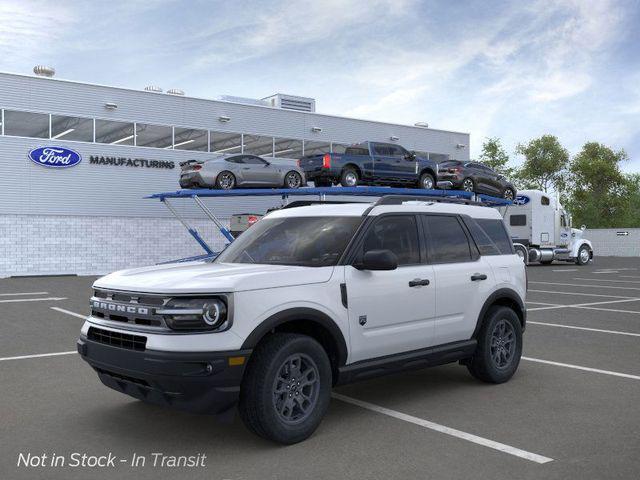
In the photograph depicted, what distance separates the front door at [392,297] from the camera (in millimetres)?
5285

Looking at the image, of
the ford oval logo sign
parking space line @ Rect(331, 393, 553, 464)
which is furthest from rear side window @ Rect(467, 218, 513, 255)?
the ford oval logo sign

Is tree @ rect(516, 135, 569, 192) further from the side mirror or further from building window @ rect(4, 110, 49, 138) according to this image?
the side mirror

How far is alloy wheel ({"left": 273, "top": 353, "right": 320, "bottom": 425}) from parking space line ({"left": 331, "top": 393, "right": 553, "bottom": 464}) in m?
0.98

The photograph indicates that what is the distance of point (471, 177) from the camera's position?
25797 mm

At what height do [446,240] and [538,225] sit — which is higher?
[538,225]

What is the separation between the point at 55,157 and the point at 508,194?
19487 millimetres

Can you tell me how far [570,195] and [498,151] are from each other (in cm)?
1090

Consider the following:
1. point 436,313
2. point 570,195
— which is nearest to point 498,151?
point 570,195

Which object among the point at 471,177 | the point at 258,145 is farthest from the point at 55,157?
the point at 471,177

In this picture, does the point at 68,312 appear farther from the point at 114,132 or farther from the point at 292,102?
the point at 292,102

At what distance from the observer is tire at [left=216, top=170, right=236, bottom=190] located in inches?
958

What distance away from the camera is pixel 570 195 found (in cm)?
7394

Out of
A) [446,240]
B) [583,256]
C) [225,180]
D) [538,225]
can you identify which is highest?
[225,180]

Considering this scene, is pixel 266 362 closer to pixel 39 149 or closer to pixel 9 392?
pixel 9 392
